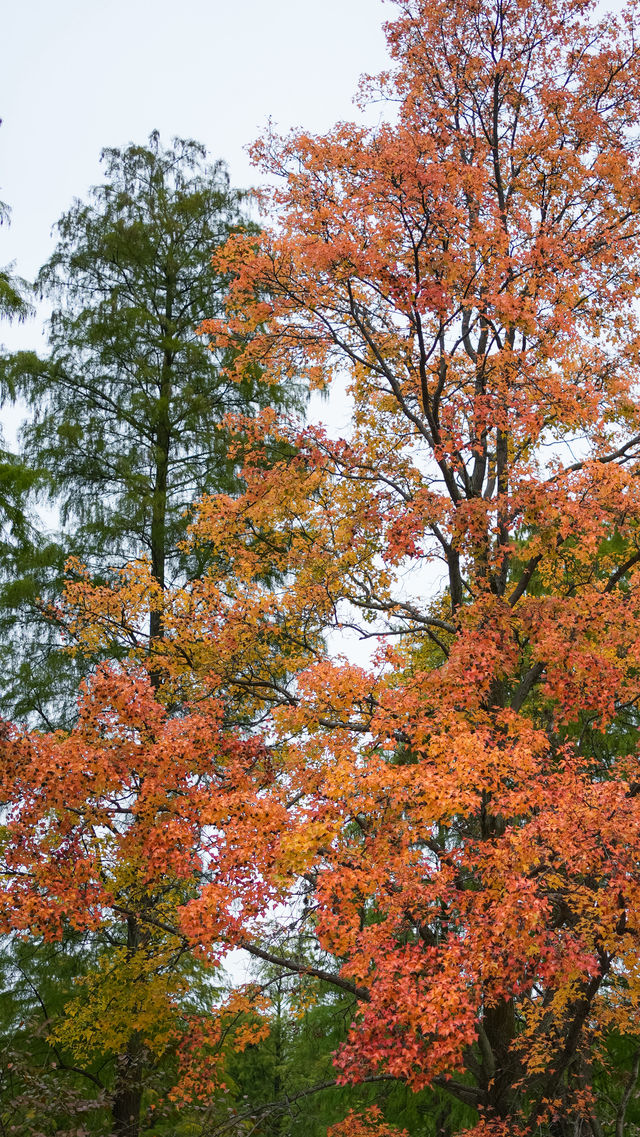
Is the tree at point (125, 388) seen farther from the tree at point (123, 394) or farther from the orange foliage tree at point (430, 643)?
the orange foliage tree at point (430, 643)

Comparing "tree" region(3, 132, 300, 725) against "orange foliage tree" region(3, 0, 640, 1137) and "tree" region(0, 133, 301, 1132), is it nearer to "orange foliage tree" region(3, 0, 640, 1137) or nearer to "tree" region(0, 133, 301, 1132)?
"tree" region(0, 133, 301, 1132)

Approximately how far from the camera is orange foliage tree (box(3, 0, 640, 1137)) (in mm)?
7832

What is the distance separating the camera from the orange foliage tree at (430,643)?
783 centimetres

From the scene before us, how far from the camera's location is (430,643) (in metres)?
13.6

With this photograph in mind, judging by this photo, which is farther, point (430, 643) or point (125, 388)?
point (125, 388)

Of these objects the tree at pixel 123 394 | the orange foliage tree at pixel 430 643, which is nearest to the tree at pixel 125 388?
the tree at pixel 123 394

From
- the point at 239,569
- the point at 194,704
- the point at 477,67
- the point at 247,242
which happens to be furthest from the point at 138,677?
the point at 477,67

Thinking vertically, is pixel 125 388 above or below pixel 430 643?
above

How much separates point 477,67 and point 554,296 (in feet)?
11.4

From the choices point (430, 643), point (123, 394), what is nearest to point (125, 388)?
point (123, 394)

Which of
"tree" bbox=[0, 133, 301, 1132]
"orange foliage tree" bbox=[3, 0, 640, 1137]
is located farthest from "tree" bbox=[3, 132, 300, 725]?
"orange foliage tree" bbox=[3, 0, 640, 1137]

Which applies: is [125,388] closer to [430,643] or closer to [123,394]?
[123,394]

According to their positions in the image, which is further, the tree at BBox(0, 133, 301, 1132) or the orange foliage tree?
the tree at BBox(0, 133, 301, 1132)

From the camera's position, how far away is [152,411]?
1453cm
